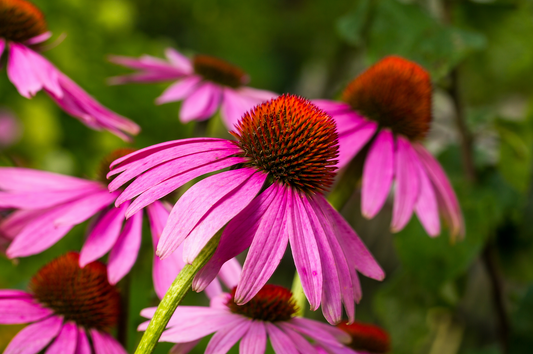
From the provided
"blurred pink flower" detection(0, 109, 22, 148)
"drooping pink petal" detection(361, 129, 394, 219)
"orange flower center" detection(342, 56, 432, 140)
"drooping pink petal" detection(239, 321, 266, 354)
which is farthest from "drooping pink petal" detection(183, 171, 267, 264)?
"blurred pink flower" detection(0, 109, 22, 148)

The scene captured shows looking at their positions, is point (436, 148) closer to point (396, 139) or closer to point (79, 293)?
point (396, 139)

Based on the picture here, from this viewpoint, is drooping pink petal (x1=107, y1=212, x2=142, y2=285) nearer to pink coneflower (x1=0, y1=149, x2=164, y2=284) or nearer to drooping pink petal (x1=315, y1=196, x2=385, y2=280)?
pink coneflower (x1=0, y1=149, x2=164, y2=284)

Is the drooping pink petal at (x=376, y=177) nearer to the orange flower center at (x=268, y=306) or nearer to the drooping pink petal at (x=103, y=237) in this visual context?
the orange flower center at (x=268, y=306)

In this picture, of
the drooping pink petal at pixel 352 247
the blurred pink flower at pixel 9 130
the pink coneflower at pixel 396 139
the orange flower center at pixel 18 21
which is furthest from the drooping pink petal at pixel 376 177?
the blurred pink flower at pixel 9 130

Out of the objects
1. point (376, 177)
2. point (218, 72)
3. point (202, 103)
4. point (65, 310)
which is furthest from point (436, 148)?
point (65, 310)

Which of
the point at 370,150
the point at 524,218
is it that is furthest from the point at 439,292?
the point at 370,150

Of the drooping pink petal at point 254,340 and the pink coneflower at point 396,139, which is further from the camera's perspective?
the pink coneflower at point 396,139
